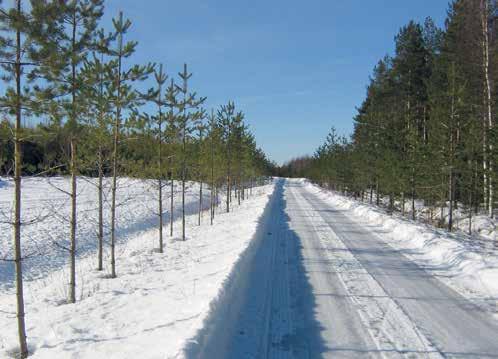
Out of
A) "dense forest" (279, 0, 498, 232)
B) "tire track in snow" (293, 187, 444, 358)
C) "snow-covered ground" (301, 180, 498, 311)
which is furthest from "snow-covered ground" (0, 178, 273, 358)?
"dense forest" (279, 0, 498, 232)

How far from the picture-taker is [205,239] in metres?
15.1

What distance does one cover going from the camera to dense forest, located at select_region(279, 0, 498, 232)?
18.1 metres

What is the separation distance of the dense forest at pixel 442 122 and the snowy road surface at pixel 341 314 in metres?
9.93

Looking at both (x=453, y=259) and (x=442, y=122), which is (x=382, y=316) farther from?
(x=442, y=122)

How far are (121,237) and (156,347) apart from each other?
17.5 m

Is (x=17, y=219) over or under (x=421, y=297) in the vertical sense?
over

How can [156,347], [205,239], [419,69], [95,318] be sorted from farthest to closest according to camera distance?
[419,69], [205,239], [95,318], [156,347]

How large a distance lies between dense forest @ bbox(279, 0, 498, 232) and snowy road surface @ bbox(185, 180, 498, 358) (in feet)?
32.6

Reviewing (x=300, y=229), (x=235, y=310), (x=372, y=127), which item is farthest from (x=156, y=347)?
(x=372, y=127)

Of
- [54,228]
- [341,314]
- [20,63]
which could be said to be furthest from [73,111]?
[54,228]

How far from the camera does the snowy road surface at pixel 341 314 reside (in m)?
5.13

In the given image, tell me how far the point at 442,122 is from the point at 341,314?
15.7 metres

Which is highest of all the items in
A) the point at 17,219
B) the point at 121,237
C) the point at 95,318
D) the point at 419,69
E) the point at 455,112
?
the point at 419,69

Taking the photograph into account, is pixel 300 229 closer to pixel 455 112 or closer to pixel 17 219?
pixel 455 112
